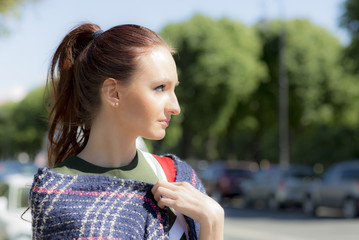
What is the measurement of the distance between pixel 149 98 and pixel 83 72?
24 cm

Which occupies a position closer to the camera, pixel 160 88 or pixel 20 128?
pixel 160 88

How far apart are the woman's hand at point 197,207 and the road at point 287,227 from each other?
40.2 ft

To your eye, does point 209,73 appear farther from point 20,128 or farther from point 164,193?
point 20,128

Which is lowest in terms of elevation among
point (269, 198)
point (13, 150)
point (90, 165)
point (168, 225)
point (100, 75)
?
point (13, 150)

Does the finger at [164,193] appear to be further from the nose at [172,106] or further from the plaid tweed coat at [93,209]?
the nose at [172,106]

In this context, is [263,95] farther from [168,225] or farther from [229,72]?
[168,225]

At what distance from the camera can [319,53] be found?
4897 cm

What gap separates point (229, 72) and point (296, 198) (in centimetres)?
2102

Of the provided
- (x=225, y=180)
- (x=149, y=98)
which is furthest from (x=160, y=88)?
(x=225, y=180)

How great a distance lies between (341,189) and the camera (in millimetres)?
19062

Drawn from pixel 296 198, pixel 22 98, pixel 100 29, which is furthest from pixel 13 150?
pixel 100 29

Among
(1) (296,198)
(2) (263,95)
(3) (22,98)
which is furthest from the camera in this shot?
(3) (22,98)

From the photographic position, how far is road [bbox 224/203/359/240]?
47.1ft

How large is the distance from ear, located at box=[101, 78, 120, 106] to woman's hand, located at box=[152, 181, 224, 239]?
275 millimetres
